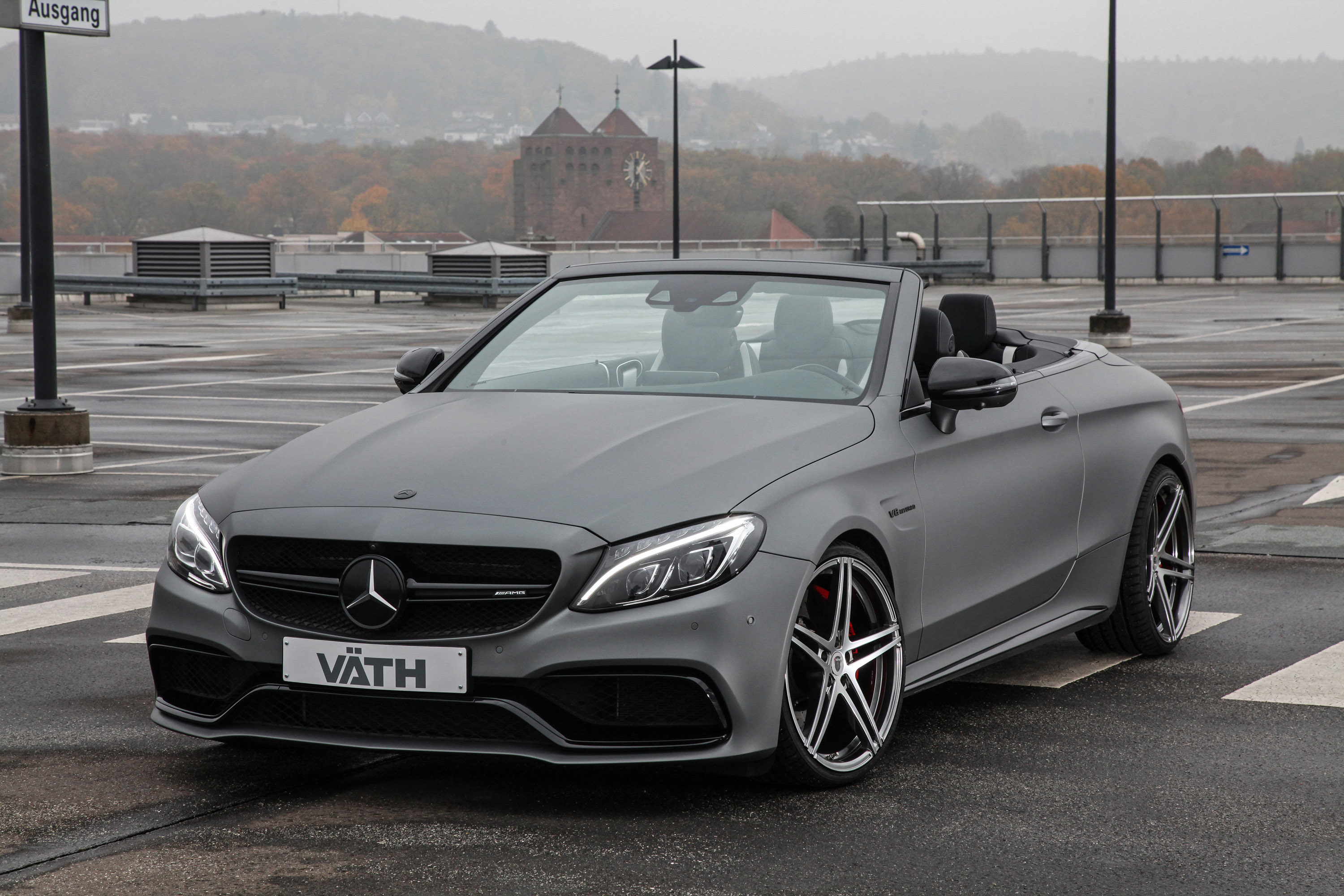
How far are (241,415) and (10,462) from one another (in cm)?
431

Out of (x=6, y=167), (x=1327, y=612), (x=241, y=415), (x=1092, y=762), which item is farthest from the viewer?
(x=6, y=167)

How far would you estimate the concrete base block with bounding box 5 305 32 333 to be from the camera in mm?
32750

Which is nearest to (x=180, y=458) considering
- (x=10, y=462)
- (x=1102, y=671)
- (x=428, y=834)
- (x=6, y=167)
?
(x=10, y=462)

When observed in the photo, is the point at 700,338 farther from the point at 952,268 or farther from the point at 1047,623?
the point at 952,268

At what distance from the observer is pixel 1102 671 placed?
6449mm

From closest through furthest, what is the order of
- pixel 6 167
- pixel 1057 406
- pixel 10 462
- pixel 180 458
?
pixel 1057 406
pixel 10 462
pixel 180 458
pixel 6 167

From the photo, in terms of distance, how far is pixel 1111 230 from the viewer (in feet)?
86.2

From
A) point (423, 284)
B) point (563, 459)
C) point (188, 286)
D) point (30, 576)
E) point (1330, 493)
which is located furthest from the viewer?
point (423, 284)

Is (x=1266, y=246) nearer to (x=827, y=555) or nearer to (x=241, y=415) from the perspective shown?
(x=241, y=415)

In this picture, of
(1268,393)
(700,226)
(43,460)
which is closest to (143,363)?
(43,460)

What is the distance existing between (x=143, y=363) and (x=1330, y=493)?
17.8m

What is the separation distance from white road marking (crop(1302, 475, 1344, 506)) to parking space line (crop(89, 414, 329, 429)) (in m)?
8.44

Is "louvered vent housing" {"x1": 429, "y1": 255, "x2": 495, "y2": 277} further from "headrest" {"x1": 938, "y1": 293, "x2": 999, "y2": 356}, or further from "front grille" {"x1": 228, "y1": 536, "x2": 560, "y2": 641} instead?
"front grille" {"x1": 228, "y1": 536, "x2": 560, "y2": 641}

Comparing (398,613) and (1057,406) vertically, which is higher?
(1057,406)
